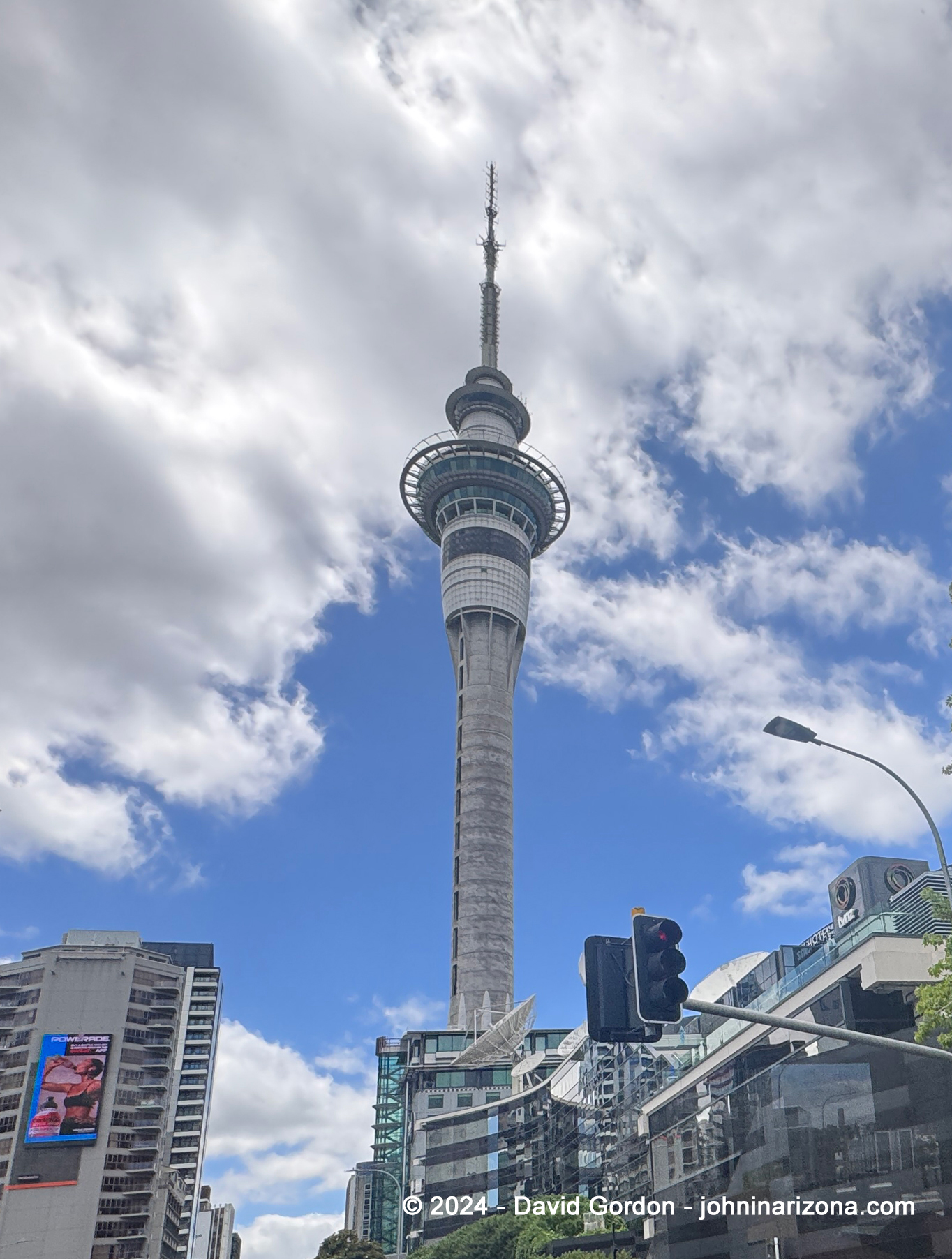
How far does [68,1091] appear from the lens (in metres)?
116

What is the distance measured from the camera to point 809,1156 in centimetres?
3819

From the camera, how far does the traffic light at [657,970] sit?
1157 centimetres

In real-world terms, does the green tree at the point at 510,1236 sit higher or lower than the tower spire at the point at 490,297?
lower

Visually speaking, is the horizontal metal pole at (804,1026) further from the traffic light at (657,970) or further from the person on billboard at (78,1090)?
the person on billboard at (78,1090)

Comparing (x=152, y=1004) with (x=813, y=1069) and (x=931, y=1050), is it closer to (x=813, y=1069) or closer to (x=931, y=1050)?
(x=813, y=1069)

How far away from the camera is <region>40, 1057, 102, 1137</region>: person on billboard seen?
11438cm

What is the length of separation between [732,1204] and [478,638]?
380 ft

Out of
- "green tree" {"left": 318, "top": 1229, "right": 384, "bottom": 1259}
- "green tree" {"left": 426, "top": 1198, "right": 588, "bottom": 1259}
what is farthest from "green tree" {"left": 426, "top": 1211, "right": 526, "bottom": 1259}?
"green tree" {"left": 318, "top": 1229, "right": 384, "bottom": 1259}

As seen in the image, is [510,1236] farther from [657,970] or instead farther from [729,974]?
[657,970]

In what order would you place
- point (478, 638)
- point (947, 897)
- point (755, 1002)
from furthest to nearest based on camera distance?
point (478, 638), point (755, 1002), point (947, 897)

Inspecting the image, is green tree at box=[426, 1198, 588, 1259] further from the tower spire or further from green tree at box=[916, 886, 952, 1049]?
the tower spire

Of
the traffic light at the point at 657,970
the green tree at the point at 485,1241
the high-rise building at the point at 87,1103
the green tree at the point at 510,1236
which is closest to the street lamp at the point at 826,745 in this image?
the traffic light at the point at 657,970

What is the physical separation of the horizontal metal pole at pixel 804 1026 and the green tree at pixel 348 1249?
81293 millimetres

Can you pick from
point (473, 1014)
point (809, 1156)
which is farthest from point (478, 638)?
point (809, 1156)
